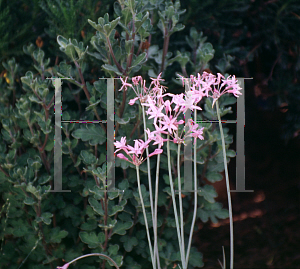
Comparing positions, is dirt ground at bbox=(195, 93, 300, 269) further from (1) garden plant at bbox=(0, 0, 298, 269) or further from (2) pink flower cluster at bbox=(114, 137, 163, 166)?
(2) pink flower cluster at bbox=(114, 137, 163, 166)

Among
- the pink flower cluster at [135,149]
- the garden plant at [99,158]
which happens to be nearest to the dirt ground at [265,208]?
the garden plant at [99,158]

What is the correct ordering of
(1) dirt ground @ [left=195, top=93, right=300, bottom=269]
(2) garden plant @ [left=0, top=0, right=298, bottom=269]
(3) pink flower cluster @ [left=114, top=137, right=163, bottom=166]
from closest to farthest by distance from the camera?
(3) pink flower cluster @ [left=114, top=137, right=163, bottom=166], (2) garden plant @ [left=0, top=0, right=298, bottom=269], (1) dirt ground @ [left=195, top=93, right=300, bottom=269]

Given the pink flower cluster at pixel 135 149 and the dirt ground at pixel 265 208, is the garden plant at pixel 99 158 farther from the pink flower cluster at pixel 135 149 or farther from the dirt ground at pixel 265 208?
the dirt ground at pixel 265 208

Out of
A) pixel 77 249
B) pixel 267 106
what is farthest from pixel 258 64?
pixel 77 249

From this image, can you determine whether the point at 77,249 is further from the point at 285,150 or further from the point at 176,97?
the point at 285,150

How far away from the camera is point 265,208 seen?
2.27 metres

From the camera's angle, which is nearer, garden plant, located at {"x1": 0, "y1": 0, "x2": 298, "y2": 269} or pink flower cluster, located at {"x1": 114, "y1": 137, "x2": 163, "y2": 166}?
pink flower cluster, located at {"x1": 114, "y1": 137, "x2": 163, "y2": 166}

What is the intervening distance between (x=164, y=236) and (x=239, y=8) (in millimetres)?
1364

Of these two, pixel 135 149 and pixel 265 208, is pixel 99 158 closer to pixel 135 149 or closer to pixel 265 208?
pixel 135 149

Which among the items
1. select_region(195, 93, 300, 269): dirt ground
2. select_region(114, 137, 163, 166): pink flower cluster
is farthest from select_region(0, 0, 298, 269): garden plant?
select_region(195, 93, 300, 269): dirt ground

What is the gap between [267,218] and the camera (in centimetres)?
225

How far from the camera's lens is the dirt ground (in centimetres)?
215

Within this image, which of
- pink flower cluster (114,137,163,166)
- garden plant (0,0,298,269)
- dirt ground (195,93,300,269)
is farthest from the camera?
dirt ground (195,93,300,269)

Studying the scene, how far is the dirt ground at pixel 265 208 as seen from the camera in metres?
2.15
